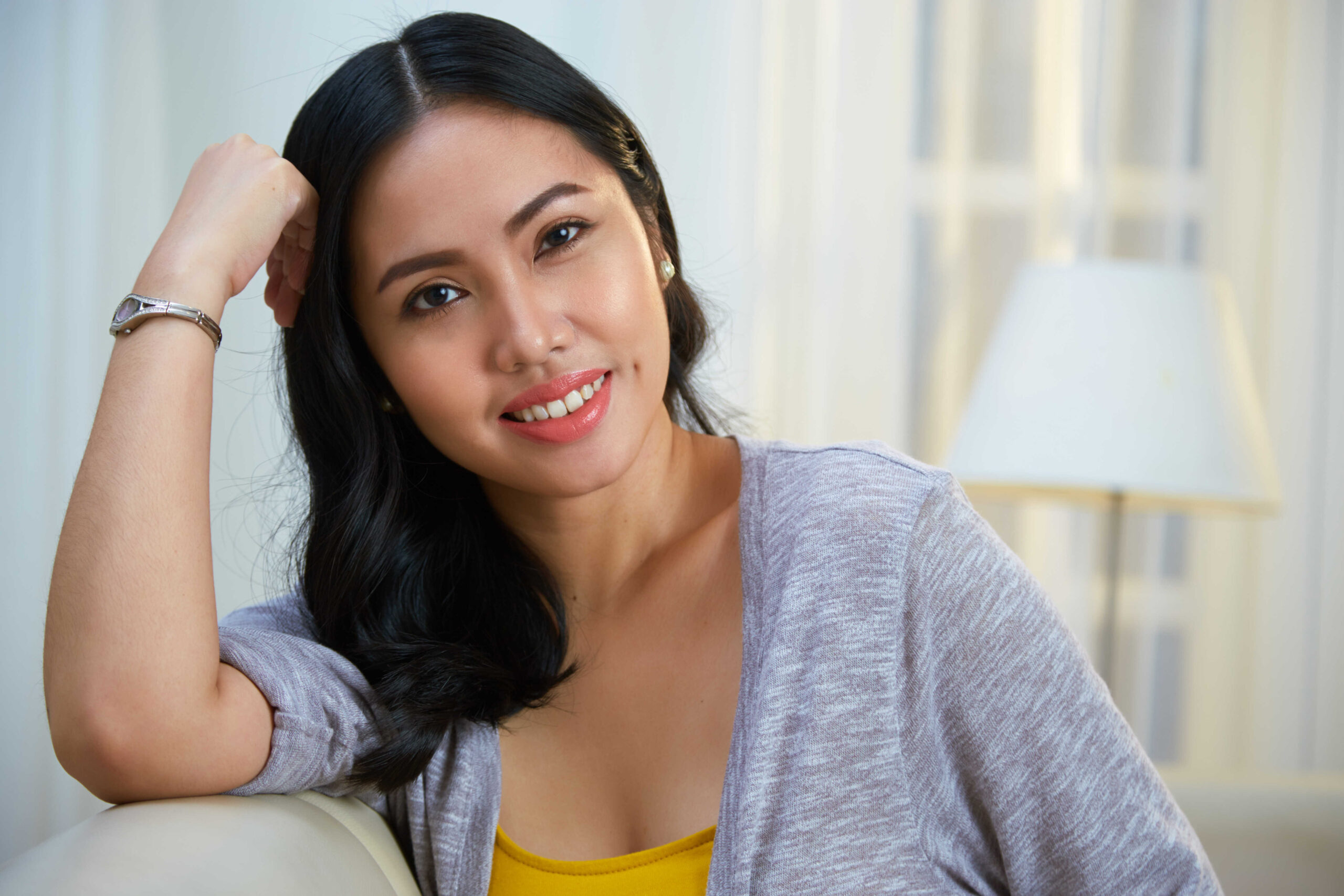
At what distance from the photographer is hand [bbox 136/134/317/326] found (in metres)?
1.05

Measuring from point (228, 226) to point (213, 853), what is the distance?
24.0 inches

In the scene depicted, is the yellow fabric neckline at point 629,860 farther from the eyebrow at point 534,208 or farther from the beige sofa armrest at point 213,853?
the eyebrow at point 534,208

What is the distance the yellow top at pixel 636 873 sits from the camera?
1030 mm

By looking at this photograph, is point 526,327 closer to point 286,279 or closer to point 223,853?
point 286,279

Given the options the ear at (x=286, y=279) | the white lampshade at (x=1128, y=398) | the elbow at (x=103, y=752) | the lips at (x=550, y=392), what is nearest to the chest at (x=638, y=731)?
the lips at (x=550, y=392)

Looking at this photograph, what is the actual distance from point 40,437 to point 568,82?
1.71 m

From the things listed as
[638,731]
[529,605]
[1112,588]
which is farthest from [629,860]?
[1112,588]

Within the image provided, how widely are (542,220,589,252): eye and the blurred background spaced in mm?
1147

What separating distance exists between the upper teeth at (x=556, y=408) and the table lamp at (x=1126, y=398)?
86 cm

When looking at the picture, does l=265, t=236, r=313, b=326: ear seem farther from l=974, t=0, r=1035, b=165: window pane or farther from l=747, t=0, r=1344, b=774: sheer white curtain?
l=974, t=0, r=1035, b=165: window pane

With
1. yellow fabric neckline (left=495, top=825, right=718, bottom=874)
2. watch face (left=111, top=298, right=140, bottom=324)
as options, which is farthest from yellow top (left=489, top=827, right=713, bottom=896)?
watch face (left=111, top=298, right=140, bottom=324)

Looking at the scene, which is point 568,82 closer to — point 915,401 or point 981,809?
point 981,809

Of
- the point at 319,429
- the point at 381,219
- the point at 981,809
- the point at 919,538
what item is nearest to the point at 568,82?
the point at 381,219

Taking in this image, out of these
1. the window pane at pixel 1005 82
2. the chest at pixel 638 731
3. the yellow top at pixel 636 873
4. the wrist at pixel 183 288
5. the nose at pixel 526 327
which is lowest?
the yellow top at pixel 636 873
